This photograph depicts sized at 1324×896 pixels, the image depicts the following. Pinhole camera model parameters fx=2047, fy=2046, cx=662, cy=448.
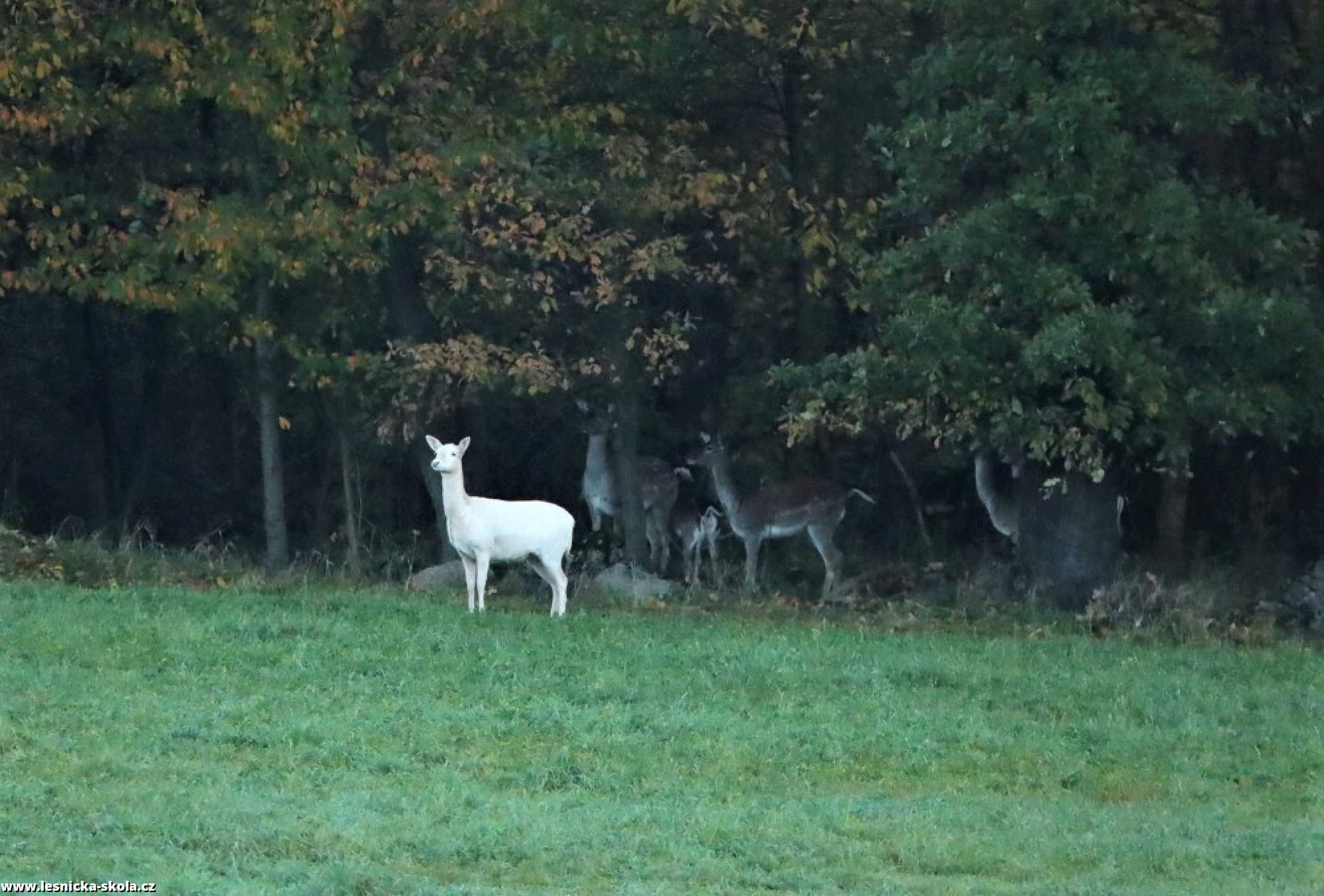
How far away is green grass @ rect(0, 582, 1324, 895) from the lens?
8.73 metres

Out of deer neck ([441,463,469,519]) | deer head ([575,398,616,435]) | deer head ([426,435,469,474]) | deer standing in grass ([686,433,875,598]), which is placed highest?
deer head ([575,398,616,435])

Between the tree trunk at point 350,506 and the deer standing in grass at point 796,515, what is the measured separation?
3952 mm

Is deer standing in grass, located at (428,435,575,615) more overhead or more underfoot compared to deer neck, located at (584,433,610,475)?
more underfoot

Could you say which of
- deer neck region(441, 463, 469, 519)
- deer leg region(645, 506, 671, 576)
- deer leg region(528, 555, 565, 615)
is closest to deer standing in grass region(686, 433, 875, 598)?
deer leg region(645, 506, 671, 576)

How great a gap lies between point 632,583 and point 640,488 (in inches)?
138

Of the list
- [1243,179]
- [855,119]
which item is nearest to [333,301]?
[855,119]

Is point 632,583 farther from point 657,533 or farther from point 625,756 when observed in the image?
point 625,756

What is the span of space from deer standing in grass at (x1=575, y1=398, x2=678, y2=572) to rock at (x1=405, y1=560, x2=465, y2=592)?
358 centimetres

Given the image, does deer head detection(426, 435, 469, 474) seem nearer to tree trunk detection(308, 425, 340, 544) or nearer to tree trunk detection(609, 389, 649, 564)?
tree trunk detection(609, 389, 649, 564)

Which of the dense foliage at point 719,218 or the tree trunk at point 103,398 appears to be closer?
the dense foliage at point 719,218

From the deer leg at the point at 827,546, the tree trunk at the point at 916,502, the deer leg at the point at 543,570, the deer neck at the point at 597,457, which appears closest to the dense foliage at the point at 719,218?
the tree trunk at the point at 916,502

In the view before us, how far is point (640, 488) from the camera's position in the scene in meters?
22.0

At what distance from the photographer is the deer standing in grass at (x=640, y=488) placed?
73.4 feet

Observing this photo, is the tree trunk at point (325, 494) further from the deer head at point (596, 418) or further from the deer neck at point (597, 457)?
the deer head at point (596, 418)
